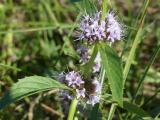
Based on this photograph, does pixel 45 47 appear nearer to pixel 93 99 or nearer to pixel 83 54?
pixel 83 54

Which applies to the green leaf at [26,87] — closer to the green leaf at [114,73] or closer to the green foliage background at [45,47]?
the green leaf at [114,73]

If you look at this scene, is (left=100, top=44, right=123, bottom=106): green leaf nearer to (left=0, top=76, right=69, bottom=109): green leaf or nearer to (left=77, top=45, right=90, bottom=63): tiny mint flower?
(left=0, top=76, right=69, bottom=109): green leaf

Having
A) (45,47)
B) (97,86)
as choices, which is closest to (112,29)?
(97,86)

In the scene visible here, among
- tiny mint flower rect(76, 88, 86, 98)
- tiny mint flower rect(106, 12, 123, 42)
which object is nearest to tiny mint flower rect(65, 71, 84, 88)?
tiny mint flower rect(76, 88, 86, 98)

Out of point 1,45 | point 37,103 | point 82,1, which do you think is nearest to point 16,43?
point 1,45

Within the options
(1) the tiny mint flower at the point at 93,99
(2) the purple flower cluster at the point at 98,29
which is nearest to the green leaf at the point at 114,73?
(2) the purple flower cluster at the point at 98,29

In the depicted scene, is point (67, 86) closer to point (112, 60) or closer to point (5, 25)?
point (112, 60)
